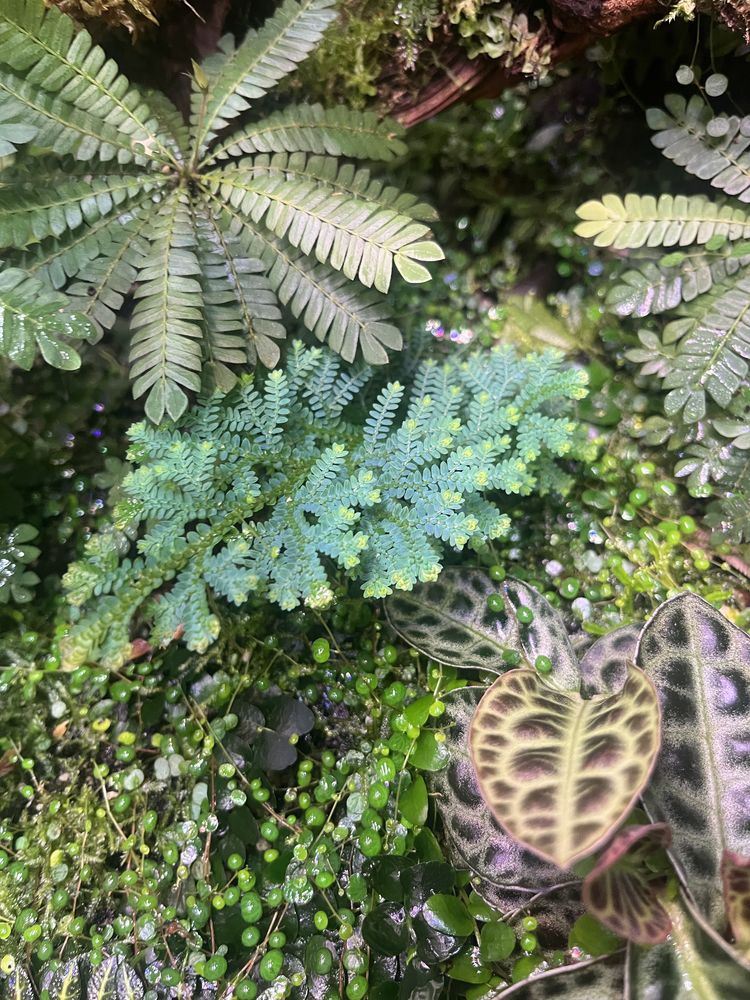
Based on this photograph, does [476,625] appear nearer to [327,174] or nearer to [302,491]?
[302,491]

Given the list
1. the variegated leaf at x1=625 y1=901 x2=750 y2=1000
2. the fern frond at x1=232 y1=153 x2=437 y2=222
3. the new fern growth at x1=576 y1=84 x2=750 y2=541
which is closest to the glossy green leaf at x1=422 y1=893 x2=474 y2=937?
the variegated leaf at x1=625 y1=901 x2=750 y2=1000

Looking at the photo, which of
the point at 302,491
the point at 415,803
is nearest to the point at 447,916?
the point at 415,803

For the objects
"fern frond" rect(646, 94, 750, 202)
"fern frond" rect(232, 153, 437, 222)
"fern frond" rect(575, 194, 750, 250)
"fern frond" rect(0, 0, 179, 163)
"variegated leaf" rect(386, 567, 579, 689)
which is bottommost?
"variegated leaf" rect(386, 567, 579, 689)

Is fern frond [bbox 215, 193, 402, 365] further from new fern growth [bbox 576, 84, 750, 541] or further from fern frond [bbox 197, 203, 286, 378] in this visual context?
new fern growth [bbox 576, 84, 750, 541]

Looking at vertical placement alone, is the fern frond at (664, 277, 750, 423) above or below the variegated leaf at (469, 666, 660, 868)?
above

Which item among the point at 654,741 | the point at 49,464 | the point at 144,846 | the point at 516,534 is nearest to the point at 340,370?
the point at 516,534
